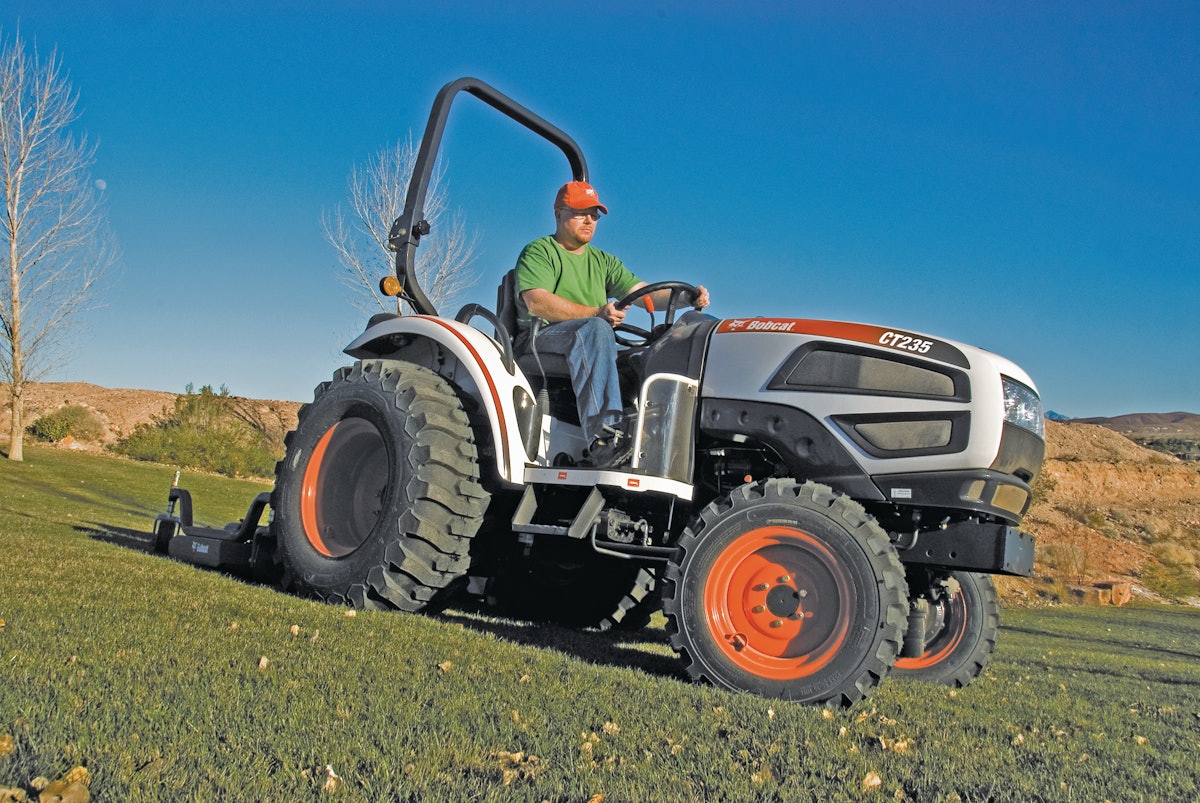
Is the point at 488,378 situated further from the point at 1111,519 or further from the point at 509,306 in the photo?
the point at 1111,519

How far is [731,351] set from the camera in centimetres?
457

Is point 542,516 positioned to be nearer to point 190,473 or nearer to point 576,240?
point 576,240

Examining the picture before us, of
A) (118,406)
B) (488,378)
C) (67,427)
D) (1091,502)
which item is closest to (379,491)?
(488,378)

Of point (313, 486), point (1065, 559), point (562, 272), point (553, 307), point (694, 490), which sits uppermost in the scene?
point (562, 272)

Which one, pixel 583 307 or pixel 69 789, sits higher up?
pixel 583 307

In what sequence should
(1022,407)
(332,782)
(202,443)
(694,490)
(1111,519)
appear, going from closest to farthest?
1. (332,782)
2. (1022,407)
3. (694,490)
4. (202,443)
5. (1111,519)

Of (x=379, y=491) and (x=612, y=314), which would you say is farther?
(x=379, y=491)

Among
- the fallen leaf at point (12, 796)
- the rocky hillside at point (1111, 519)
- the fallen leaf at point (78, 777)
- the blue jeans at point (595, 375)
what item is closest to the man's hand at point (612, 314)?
the blue jeans at point (595, 375)

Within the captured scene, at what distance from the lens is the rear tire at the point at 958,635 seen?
513 centimetres

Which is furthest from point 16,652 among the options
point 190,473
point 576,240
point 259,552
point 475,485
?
point 190,473

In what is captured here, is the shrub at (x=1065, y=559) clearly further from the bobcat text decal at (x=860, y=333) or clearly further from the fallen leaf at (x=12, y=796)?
the fallen leaf at (x=12, y=796)

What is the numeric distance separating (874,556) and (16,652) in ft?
9.97

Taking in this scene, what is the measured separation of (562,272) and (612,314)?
669 millimetres

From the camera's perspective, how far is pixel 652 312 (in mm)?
5383
